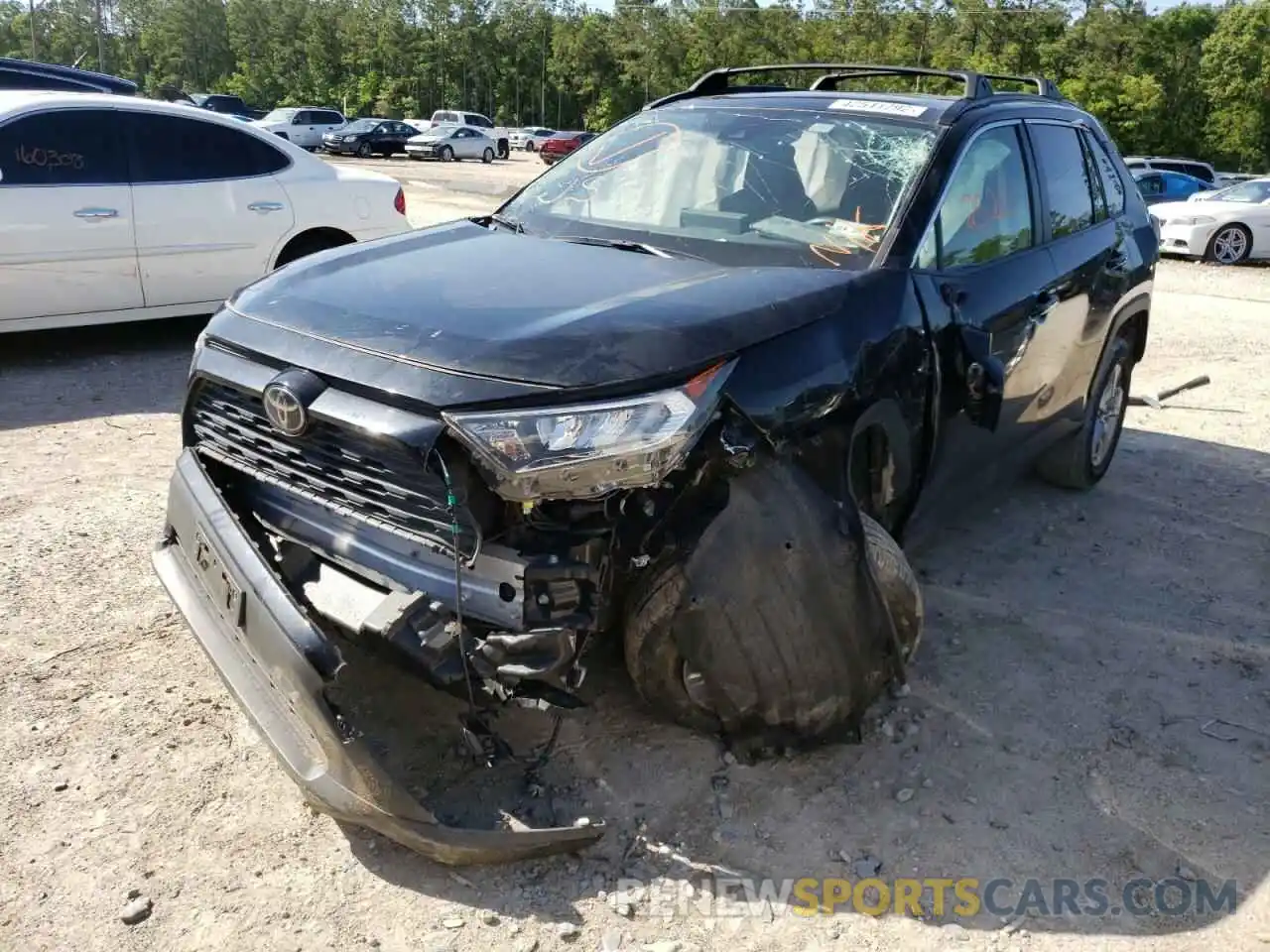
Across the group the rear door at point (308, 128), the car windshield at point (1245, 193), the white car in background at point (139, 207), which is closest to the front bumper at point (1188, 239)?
the car windshield at point (1245, 193)

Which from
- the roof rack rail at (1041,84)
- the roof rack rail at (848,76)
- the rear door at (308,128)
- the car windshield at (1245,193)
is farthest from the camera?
the rear door at (308,128)

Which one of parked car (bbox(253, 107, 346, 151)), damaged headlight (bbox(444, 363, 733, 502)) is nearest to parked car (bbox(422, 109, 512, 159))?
parked car (bbox(253, 107, 346, 151))

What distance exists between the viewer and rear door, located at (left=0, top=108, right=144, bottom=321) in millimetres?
6336

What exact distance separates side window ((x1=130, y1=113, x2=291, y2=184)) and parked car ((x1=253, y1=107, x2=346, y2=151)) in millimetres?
31885

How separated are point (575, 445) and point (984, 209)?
2.18m

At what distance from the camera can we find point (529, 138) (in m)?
51.1

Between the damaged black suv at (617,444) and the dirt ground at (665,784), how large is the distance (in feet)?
0.65

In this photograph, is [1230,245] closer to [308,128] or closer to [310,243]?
[310,243]

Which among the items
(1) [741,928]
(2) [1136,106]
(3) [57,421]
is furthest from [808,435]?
(2) [1136,106]

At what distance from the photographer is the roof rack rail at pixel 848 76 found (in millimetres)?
4084

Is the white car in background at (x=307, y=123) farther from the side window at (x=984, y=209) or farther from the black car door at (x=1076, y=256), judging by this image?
the side window at (x=984, y=209)

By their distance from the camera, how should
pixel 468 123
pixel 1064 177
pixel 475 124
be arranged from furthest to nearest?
pixel 475 124
pixel 468 123
pixel 1064 177

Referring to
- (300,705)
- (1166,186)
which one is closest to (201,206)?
(300,705)

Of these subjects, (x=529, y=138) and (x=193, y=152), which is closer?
(x=193, y=152)
